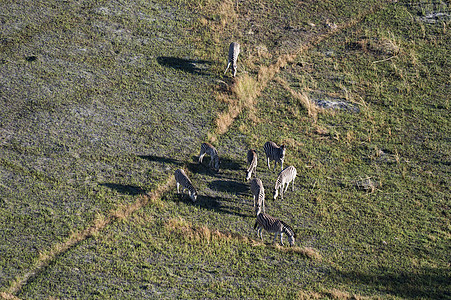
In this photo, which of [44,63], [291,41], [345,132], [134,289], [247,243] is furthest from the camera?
[291,41]

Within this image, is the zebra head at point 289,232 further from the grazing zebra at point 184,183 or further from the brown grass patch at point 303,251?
the grazing zebra at point 184,183

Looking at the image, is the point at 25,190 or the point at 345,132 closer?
the point at 25,190

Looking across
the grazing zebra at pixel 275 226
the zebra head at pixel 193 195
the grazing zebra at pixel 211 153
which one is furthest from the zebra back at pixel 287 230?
the grazing zebra at pixel 211 153

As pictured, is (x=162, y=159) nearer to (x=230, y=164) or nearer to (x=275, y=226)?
(x=230, y=164)

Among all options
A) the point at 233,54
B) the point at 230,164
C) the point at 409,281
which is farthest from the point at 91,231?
the point at 233,54

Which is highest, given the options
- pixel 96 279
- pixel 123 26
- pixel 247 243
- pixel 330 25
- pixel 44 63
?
pixel 330 25

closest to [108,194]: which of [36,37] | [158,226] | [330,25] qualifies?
[158,226]

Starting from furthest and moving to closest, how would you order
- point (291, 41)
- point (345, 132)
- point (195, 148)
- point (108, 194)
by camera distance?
point (291, 41) < point (345, 132) < point (195, 148) < point (108, 194)

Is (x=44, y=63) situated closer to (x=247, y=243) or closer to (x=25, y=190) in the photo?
(x=25, y=190)
